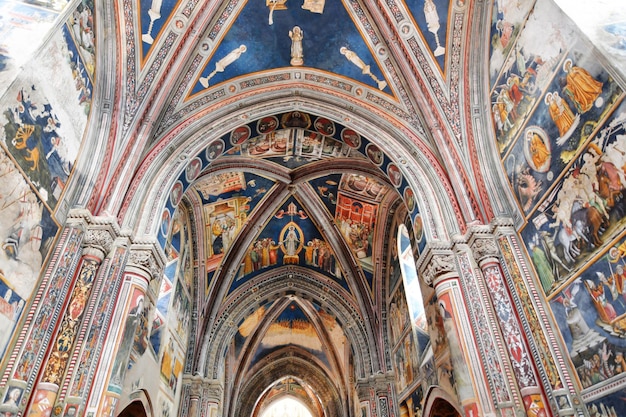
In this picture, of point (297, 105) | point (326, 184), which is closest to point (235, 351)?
point (326, 184)

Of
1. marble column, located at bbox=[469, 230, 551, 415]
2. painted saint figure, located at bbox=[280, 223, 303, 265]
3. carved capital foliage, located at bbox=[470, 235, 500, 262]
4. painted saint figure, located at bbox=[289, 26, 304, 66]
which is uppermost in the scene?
painted saint figure, located at bbox=[289, 26, 304, 66]

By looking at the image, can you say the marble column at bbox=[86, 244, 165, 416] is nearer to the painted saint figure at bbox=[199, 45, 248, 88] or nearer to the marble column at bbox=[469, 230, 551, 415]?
the painted saint figure at bbox=[199, 45, 248, 88]

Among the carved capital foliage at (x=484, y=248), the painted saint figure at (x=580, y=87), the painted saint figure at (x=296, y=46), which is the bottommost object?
the carved capital foliage at (x=484, y=248)

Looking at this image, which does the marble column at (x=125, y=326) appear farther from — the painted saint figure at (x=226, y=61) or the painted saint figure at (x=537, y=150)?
the painted saint figure at (x=537, y=150)

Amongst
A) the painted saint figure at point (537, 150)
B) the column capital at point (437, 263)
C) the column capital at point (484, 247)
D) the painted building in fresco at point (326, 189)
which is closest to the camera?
the painted building in fresco at point (326, 189)

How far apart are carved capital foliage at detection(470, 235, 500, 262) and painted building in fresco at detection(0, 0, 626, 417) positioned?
0.04 metres

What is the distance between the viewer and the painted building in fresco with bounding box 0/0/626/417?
6.20m

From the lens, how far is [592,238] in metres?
6.10

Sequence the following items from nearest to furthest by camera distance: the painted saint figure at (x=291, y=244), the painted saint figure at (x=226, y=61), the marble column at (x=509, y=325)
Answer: the marble column at (x=509, y=325) → the painted saint figure at (x=226, y=61) → the painted saint figure at (x=291, y=244)

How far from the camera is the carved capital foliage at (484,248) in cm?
809

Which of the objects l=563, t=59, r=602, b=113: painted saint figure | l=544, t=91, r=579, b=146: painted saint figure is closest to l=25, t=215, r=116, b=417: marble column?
l=544, t=91, r=579, b=146: painted saint figure

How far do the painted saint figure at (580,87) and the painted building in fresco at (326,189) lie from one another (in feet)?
0.09

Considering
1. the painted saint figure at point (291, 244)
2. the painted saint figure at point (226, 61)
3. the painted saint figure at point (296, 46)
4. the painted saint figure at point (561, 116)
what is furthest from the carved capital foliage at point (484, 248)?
the painted saint figure at point (291, 244)

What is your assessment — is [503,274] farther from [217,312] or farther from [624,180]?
[217,312]
